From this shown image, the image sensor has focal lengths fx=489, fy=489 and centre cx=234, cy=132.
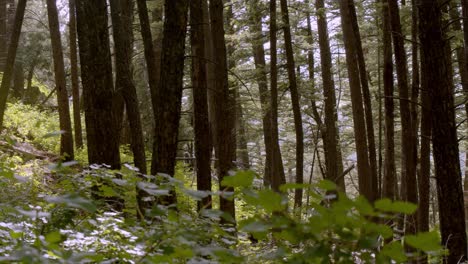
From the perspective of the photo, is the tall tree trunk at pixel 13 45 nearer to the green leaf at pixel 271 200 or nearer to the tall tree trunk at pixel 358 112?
the tall tree trunk at pixel 358 112

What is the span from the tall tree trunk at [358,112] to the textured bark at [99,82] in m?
6.02

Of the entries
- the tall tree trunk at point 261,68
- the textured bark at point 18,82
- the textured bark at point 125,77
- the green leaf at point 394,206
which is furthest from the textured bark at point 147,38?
the textured bark at point 18,82

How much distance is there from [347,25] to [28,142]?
1190 cm

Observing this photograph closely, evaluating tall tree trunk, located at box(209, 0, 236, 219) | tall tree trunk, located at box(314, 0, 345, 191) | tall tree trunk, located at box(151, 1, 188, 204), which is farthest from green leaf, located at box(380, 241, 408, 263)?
tall tree trunk, located at box(314, 0, 345, 191)

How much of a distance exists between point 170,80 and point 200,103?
2.69 meters

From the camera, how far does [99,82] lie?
814cm

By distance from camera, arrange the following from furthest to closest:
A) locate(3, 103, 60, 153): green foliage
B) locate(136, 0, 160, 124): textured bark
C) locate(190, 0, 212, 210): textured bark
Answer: locate(3, 103, 60, 153): green foliage
locate(136, 0, 160, 124): textured bark
locate(190, 0, 212, 210): textured bark

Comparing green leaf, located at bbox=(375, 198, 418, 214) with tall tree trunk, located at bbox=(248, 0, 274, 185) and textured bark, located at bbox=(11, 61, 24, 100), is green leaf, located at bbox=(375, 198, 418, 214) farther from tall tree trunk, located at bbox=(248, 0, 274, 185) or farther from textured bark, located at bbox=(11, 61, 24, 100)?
textured bark, located at bbox=(11, 61, 24, 100)

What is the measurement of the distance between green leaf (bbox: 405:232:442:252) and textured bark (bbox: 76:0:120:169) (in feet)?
22.8

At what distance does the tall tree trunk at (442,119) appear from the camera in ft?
23.0

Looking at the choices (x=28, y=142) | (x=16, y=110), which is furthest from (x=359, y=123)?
(x=16, y=110)

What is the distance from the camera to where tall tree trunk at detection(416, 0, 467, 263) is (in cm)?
702

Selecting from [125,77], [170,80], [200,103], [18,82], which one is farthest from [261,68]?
[18,82]

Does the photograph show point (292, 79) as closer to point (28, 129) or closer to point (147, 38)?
point (147, 38)
